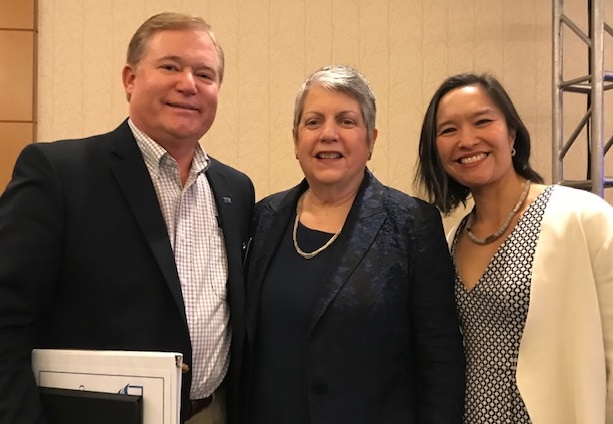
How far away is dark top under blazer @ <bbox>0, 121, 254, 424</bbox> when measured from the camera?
1243 mm

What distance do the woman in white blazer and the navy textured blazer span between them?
9 cm

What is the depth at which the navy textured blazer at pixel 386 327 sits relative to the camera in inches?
56.3

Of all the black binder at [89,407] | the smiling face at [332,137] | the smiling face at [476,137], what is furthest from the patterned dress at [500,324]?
the black binder at [89,407]

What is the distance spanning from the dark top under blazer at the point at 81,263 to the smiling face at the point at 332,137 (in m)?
0.48

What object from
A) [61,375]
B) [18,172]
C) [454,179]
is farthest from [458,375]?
[18,172]

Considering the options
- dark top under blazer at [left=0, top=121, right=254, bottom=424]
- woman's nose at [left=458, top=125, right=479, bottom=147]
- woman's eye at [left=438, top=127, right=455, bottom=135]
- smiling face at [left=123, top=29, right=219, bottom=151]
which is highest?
smiling face at [left=123, top=29, right=219, bottom=151]

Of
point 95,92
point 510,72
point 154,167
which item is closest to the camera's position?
point 154,167

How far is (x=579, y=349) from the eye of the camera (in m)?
1.42

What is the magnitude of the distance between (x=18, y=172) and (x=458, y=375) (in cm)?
127

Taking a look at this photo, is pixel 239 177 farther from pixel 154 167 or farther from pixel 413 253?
pixel 413 253

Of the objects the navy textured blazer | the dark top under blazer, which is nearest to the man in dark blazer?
the dark top under blazer

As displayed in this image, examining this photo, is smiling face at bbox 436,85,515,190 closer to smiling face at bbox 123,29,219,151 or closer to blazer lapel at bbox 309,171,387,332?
blazer lapel at bbox 309,171,387,332

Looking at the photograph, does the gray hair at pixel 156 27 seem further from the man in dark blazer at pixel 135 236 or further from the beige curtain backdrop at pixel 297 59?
the beige curtain backdrop at pixel 297 59

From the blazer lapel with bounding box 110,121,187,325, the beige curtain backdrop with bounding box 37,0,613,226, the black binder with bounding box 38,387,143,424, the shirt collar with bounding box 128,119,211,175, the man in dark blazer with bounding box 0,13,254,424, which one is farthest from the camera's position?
the beige curtain backdrop with bounding box 37,0,613,226
